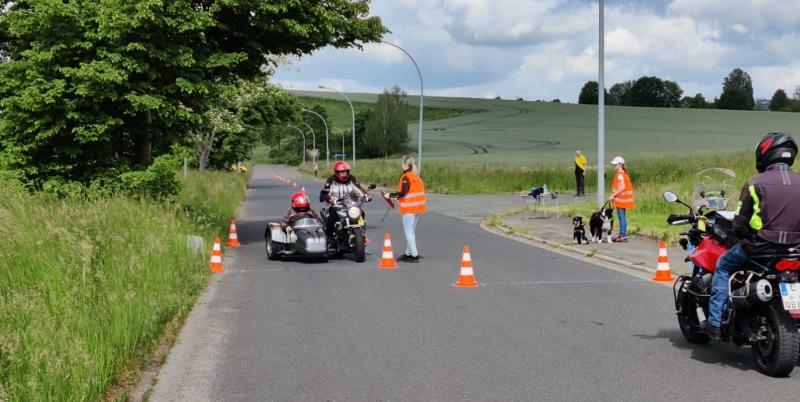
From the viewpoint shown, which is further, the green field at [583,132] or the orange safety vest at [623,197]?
the green field at [583,132]

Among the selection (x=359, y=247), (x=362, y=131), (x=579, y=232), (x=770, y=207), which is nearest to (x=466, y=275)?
(x=359, y=247)

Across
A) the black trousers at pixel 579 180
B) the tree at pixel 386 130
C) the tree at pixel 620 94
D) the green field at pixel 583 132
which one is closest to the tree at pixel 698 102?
the tree at pixel 620 94

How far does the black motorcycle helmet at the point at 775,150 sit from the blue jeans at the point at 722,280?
636 mm

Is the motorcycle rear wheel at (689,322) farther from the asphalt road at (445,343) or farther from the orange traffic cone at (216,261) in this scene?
the orange traffic cone at (216,261)

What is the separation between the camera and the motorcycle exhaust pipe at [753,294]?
589 centimetres

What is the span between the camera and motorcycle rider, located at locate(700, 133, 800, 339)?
19.5ft

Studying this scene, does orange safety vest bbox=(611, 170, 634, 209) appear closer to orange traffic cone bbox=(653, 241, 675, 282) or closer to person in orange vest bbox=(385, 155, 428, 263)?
person in orange vest bbox=(385, 155, 428, 263)

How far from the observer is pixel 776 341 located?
5.93 m

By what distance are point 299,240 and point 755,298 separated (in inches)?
339

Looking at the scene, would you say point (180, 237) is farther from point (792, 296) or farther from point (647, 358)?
point (792, 296)

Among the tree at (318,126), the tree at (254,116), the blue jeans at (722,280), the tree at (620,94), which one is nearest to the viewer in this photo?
the blue jeans at (722,280)

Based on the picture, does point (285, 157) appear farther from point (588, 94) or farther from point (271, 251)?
point (271, 251)

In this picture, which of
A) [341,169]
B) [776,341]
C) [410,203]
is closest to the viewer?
[776,341]

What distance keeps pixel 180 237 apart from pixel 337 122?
5809 inches
